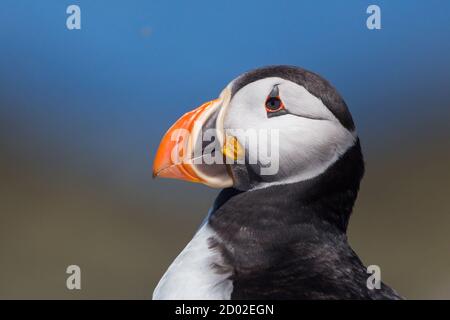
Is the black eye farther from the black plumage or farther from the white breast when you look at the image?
the white breast

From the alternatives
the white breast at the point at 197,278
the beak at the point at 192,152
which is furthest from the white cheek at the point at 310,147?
the white breast at the point at 197,278

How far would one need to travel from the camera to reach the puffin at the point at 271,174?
2.91 metres

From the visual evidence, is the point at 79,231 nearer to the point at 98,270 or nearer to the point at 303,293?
the point at 98,270

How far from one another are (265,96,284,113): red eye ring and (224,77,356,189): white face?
0.01 m

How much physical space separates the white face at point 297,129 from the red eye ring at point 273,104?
0.01 metres

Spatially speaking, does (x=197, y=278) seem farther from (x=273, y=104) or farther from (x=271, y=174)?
(x=273, y=104)

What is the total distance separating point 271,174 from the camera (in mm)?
3066

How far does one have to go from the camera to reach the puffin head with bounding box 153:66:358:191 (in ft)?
9.88

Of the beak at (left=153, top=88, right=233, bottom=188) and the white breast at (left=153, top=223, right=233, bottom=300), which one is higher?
the beak at (left=153, top=88, right=233, bottom=188)

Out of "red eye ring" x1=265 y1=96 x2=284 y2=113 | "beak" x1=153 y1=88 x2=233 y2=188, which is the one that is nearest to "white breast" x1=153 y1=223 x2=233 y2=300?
"beak" x1=153 y1=88 x2=233 y2=188

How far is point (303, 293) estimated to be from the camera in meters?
2.69

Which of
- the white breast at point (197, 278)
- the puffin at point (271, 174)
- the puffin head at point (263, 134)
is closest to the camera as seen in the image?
the white breast at point (197, 278)

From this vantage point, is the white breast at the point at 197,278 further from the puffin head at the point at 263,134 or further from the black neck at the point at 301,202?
the puffin head at the point at 263,134
